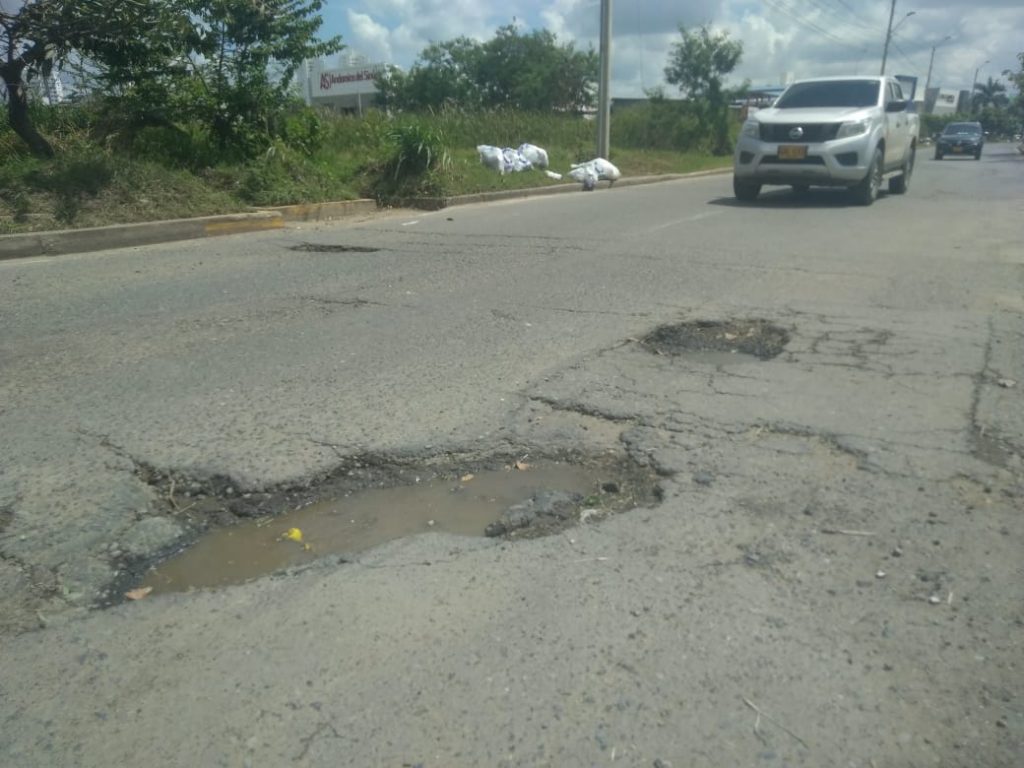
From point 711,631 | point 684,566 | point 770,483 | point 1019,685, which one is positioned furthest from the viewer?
point 770,483

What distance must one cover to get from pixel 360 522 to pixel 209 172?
1007 cm

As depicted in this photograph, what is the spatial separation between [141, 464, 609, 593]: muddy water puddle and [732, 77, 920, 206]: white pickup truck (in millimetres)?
10225

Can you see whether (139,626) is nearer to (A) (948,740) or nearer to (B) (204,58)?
(A) (948,740)

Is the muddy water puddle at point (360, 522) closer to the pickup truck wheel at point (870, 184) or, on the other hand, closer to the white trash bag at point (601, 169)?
the pickup truck wheel at point (870, 184)

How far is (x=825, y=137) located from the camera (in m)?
12.0

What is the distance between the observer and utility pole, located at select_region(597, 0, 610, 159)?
19.0 m


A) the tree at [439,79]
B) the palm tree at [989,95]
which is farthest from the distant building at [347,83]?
the palm tree at [989,95]

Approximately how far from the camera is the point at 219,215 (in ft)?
34.2

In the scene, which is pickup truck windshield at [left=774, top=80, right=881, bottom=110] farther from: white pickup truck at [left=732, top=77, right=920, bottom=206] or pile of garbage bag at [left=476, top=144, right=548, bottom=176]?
pile of garbage bag at [left=476, top=144, right=548, bottom=176]

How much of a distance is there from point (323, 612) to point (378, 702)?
18.0 inches

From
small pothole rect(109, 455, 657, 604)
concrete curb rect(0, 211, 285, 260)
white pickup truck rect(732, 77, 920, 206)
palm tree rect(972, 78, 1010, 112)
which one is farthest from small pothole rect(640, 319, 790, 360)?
palm tree rect(972, 78, 1010, 112)

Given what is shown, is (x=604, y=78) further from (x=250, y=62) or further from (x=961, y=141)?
(x=961, y=141)

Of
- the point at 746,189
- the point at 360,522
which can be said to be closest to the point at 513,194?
the point at 746,189

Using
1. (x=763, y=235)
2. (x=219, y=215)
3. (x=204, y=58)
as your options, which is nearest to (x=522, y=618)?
(x=763, y=235)
